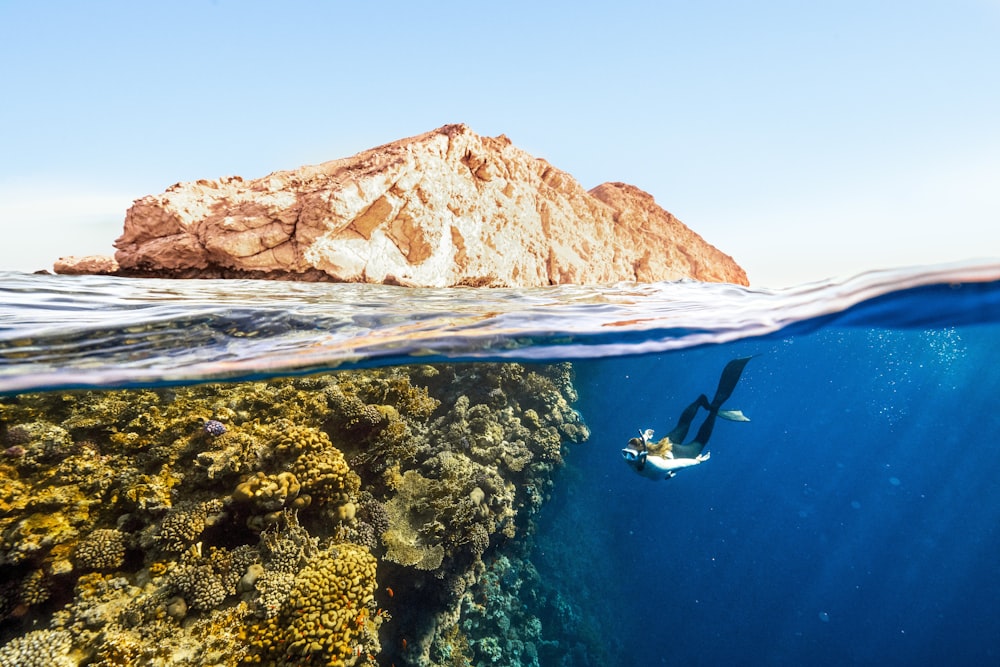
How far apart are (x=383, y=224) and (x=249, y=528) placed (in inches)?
287

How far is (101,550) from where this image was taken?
6.03 metres

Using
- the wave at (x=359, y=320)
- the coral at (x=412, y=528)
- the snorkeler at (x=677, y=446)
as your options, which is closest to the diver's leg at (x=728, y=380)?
the snorkeler at (x=677, y=446)

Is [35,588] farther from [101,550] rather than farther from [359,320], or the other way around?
[359,320]

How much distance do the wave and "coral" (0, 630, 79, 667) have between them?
3.92 m

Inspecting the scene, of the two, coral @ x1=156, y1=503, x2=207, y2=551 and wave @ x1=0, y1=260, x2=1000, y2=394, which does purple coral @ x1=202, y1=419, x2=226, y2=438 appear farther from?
coral @ x1=156, y1=503, x2=207, y2=551

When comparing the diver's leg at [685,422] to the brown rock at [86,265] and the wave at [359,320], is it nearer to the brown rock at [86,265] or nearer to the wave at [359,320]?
the wave at [359,320]

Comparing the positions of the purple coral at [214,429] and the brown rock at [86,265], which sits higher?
the brown rock at [86,265]

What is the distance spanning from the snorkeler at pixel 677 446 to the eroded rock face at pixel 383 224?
652 cm

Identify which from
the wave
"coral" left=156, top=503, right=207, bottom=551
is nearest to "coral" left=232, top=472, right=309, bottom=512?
"coral" left=156, top=503, right=207, bottom=551

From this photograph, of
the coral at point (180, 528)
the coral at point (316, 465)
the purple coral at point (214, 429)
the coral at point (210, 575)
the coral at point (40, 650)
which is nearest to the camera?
the coral at point (40, 650)

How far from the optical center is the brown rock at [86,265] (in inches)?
371

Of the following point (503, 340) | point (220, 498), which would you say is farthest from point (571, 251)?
point (220, 498)

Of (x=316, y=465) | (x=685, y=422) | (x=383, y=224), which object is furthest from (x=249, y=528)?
(x=685, y=422)

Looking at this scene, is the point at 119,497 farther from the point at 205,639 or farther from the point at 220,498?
the point at 205,639
